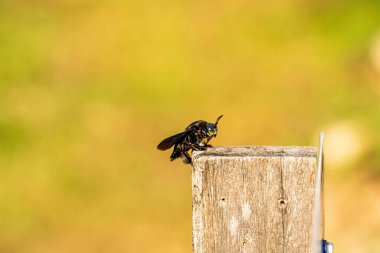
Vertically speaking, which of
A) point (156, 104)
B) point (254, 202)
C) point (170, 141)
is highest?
Answer: point (156, 104)

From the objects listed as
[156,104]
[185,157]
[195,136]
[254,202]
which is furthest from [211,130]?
[156,104]

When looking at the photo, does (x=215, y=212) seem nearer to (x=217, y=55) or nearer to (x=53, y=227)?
(x=53, y=227)

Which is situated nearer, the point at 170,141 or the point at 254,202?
the point at 254,202

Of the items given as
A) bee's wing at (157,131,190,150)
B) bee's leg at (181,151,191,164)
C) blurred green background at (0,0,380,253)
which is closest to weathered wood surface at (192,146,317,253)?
bee's wing at (157,131,190,150)

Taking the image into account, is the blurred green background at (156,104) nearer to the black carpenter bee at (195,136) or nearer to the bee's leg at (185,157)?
the bee's leg at (185,157)

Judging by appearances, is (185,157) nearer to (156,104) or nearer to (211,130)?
(211,130)

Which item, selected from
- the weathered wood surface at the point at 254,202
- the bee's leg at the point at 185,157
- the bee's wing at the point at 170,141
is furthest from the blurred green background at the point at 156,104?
the weathered wood surface at the point at 254,202
